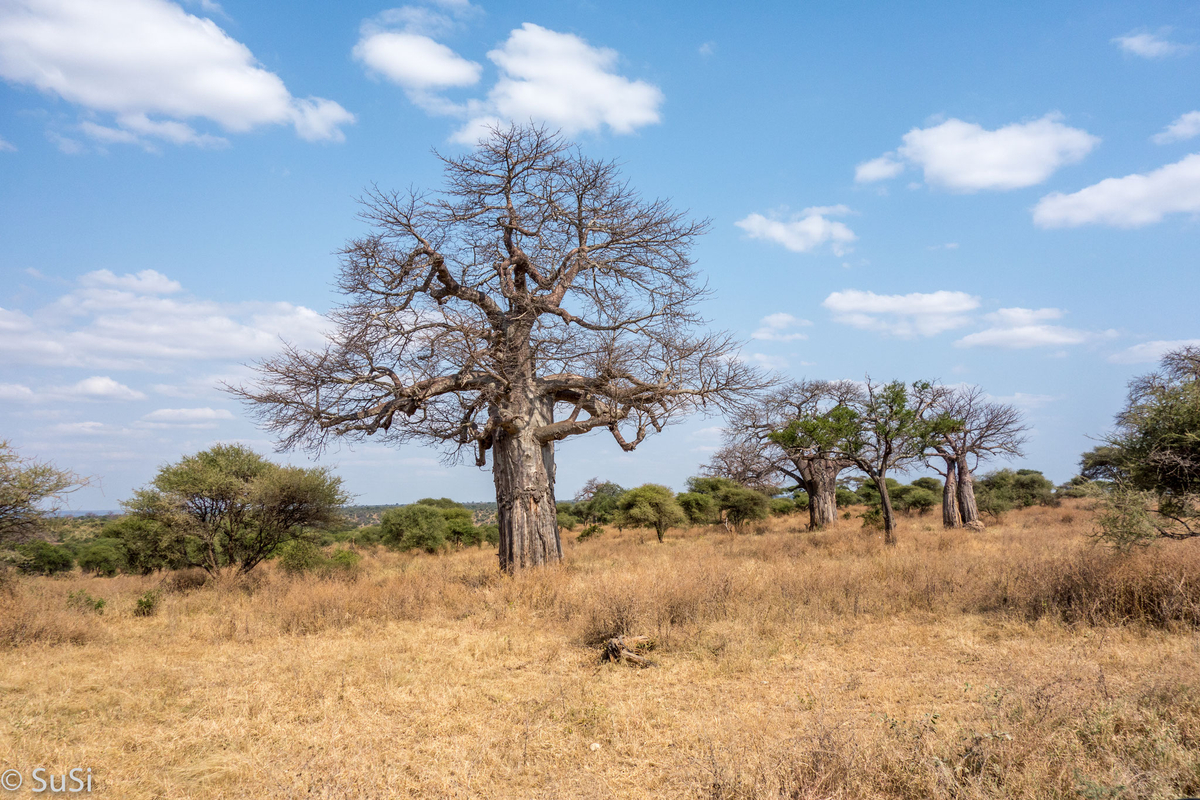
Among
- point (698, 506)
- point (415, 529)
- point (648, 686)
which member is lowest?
point (698, 506)

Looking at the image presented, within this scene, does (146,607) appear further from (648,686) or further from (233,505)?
(648,686)

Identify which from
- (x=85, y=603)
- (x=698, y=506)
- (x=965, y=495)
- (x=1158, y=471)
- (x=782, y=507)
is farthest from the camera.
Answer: (x=782, y=507)

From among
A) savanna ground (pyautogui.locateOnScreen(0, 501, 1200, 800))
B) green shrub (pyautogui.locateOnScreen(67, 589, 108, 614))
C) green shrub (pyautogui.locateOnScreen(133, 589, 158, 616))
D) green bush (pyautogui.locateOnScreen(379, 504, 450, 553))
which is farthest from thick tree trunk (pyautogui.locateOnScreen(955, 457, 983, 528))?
green shrub (pyautogui.locateOnScreen(67, 589, 108, 614))

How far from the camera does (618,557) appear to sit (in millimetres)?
15344

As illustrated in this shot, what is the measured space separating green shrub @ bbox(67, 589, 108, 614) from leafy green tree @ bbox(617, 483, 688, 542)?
1721 cm

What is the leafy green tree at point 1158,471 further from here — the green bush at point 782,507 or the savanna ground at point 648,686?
the green bush at point 782,507

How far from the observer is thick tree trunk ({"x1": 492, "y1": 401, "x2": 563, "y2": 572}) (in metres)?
12.0

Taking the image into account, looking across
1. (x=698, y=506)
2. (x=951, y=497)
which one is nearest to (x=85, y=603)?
(x=698, y=506)

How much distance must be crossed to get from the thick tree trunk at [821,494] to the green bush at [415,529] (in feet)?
48.9

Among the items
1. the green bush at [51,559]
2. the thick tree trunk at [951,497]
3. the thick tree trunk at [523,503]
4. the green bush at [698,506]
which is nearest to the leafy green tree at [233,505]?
the thick tree trunk at [523,503]

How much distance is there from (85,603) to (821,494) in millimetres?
22973

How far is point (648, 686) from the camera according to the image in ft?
19.5

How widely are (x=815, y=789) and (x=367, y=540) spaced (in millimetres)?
26198

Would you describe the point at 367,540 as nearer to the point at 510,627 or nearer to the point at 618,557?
the point at 618,557
